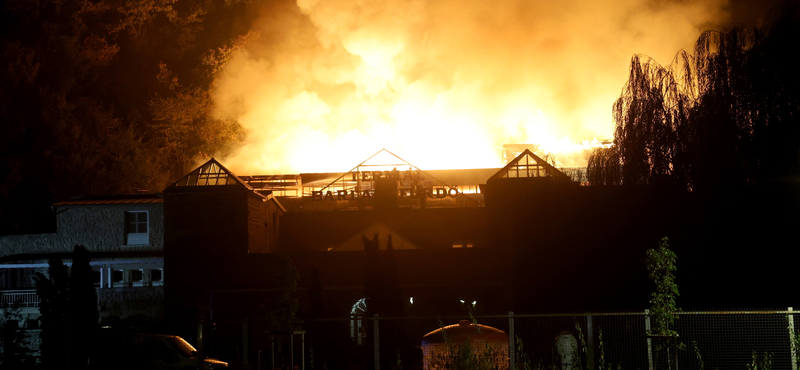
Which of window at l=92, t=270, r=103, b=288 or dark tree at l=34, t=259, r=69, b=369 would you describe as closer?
dark tree at l=34, t=259, r=69, b=369

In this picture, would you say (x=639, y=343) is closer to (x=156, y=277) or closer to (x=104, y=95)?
(x=156, y=277)

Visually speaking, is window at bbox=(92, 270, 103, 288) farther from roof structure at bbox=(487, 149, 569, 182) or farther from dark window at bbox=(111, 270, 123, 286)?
roof structure at bbox=(487, 149, 569, 182)

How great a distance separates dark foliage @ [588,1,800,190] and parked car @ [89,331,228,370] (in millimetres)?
15451

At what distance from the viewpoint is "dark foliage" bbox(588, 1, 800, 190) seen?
71.1ft

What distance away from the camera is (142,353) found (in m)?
21.0

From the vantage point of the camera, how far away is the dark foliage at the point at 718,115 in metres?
21.7

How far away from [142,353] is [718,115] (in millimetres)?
19022

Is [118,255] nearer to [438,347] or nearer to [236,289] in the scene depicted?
[236,289]

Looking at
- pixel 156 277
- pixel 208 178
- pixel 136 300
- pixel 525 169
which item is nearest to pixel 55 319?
pixel 208 178

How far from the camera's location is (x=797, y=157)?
21.4 m

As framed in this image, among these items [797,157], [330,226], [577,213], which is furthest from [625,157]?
[330,226]

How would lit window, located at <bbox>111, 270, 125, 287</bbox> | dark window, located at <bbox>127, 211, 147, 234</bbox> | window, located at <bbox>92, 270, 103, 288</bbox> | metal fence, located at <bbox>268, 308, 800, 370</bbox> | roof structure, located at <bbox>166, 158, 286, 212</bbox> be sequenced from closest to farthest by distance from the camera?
1. metal fence, located at <bbox>268, 308, 800, 370</bbox>
2. roof structure, located at <bbox>166, 158, 286, 212</bbox>
3. window, located at <bbox>92, 270, 103, 288</bbox>
4. lit window, located at <bbox>111, 270, 125, 287</bbox>
5. dark window, located at <bbox>127, 211, 147, 234</bbox>

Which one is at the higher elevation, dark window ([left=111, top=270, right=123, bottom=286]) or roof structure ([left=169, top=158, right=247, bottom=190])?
roof structure ([left=169, top=158, right=247, bottom=190])

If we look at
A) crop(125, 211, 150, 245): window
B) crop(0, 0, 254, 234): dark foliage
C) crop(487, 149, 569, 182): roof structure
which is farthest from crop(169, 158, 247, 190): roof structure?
crop(0, 0, 254, 234): dark foliage
